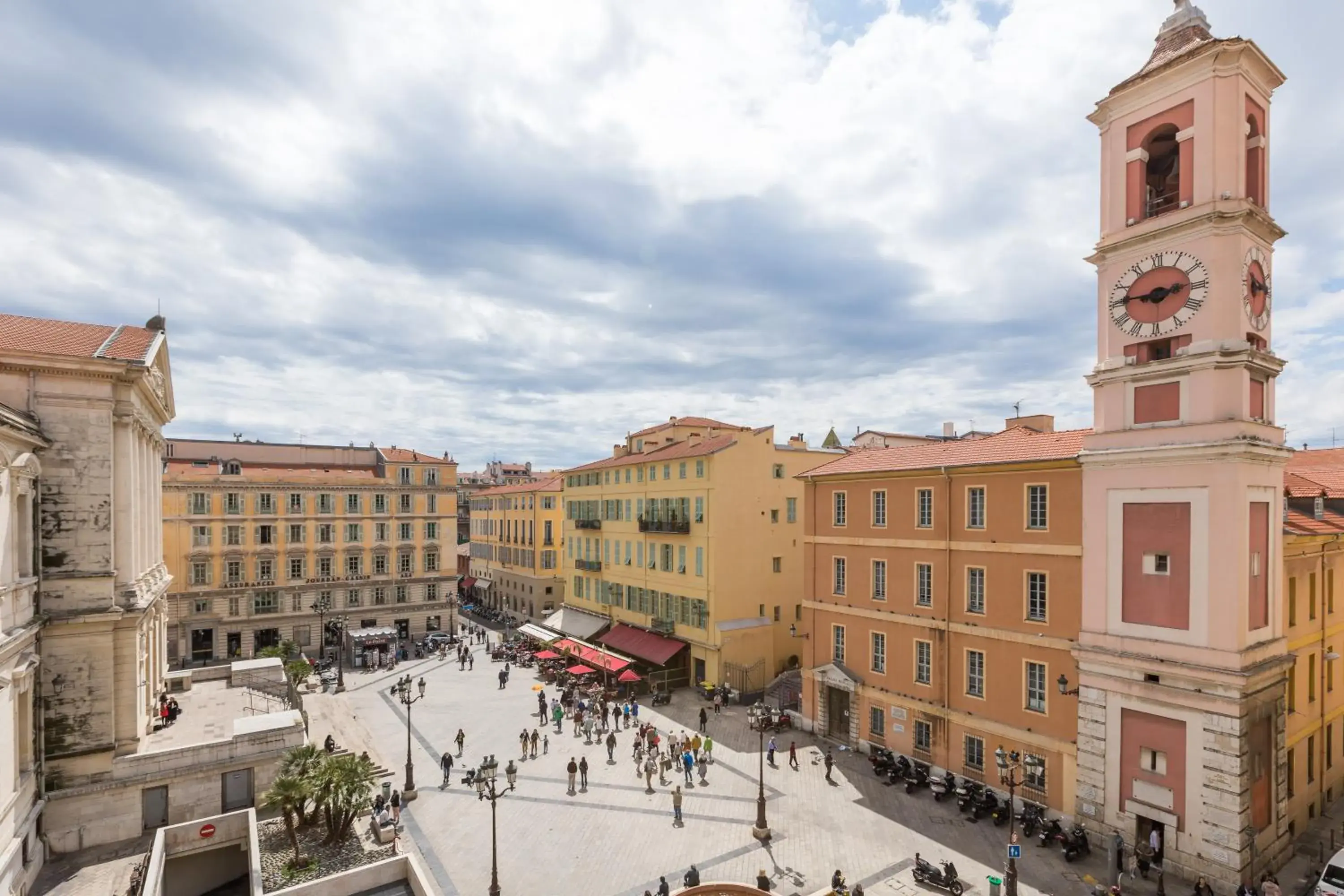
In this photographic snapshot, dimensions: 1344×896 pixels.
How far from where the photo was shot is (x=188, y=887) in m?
22.4

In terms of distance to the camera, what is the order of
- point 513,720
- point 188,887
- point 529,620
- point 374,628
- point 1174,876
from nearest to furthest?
1. point 1174,876
2. point 188,887
3. point 513,720
4. point 374,628
5. point 529,620

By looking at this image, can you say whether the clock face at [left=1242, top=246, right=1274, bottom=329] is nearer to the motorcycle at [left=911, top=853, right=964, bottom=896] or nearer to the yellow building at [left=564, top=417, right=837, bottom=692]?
the motorcycle at [left=911, top=853, right=964, bottom=896]

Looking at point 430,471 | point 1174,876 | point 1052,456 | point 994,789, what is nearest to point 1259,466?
point 1052,456

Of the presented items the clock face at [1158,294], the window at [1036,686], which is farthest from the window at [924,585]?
the clock face at [1158,294]

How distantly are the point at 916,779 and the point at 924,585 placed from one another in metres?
7.29

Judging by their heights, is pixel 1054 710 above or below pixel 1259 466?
below

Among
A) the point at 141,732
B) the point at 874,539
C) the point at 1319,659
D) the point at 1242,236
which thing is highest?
the point at 1242,236

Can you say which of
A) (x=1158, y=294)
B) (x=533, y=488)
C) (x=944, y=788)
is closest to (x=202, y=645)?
(x=533, y=488)

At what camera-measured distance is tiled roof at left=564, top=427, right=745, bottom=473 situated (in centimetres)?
3925

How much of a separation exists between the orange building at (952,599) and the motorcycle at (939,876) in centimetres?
636

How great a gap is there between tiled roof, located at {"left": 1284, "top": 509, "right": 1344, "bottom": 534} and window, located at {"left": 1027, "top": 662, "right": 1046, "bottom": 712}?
28.6ft

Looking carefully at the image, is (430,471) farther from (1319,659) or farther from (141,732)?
(1319,659)

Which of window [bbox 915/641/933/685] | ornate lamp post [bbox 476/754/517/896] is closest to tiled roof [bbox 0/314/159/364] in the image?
ornate lamp post [bbox 476/754/517/896]

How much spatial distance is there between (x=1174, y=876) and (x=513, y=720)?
1069 inches
